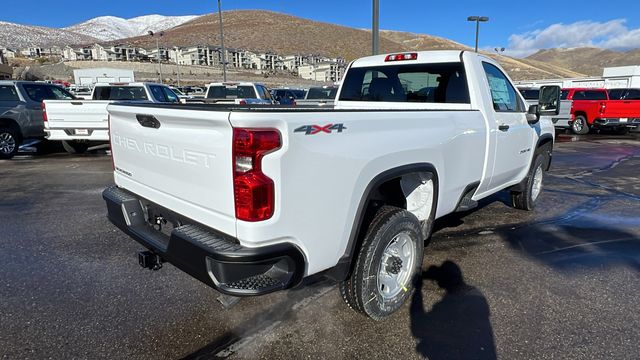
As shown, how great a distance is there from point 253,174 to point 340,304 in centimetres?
164

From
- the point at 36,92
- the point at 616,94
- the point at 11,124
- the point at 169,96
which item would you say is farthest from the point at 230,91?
the point at 616,94

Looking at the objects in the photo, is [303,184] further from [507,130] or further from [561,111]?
[561,111]

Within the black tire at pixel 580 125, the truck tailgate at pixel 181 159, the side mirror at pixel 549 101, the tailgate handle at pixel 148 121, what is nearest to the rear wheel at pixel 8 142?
the truck tailgate at pixel 181 159

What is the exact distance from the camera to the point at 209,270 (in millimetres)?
2221

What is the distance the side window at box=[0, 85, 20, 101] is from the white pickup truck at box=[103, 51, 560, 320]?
915 centimetres

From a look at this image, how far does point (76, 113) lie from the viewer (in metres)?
9.30

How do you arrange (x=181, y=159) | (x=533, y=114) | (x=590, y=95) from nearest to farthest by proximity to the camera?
(x=181, y=159) → (x=533, y=114) → (x=590, y=95)

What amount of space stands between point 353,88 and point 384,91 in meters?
0.48

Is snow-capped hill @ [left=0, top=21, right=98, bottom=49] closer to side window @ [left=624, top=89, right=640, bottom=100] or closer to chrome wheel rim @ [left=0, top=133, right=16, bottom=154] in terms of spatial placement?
chrome wheel rim @ [left=0, top=133, right=16, bottom=154]

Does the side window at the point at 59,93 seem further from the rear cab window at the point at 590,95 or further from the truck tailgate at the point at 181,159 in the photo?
the rear cab window at the point at 590,95

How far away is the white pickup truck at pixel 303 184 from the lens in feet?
6.88

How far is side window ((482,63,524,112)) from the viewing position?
430cm

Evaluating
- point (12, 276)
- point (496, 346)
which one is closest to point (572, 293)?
point (496, 346)

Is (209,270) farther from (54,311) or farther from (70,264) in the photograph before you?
(70,264)
